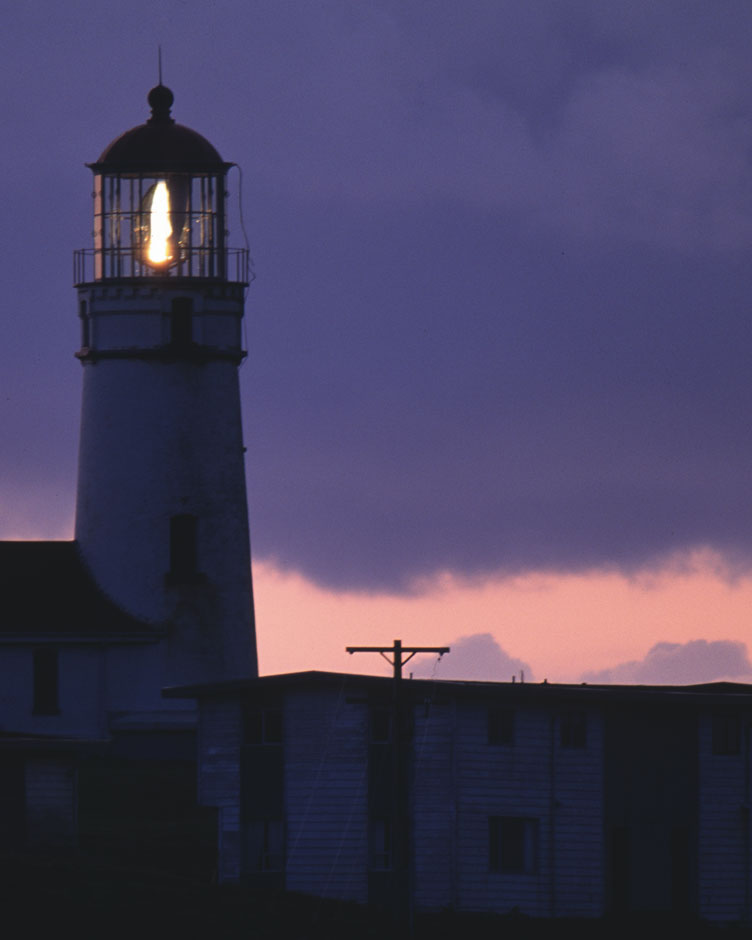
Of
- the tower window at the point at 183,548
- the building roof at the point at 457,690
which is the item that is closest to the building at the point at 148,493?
the tower window at the point at 183,548

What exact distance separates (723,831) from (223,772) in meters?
11.7

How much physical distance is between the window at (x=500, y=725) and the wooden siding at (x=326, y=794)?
113 inches

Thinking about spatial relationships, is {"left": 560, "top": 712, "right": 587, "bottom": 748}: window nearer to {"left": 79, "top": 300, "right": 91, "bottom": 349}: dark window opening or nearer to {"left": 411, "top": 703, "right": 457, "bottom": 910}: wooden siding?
{"left": 411, "top": 703, "right": 457, "bottom": 910}: wooden siding

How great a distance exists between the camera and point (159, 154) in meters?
94.7

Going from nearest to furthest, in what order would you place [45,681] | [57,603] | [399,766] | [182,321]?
[399,766] < [45,681] < [57,603] < [182,321]

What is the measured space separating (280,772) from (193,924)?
10.3 m

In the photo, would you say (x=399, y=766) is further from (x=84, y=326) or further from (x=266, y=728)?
(x=84, y=326)

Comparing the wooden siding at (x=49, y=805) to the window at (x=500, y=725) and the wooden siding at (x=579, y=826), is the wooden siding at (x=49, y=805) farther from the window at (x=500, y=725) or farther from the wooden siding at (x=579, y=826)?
the wooden siding at (x=579, y=826)

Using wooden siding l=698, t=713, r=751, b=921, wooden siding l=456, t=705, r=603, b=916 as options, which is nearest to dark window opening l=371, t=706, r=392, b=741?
wooden siding l=456, t=705, r=603, b=916

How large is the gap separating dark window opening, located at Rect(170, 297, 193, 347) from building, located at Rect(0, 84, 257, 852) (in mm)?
39

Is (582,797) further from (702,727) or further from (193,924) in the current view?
(193,924)

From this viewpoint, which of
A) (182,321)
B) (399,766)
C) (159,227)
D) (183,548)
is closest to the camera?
(399,766)

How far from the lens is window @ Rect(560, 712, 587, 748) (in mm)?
79562

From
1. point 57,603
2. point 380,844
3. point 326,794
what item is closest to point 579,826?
point 380,844
